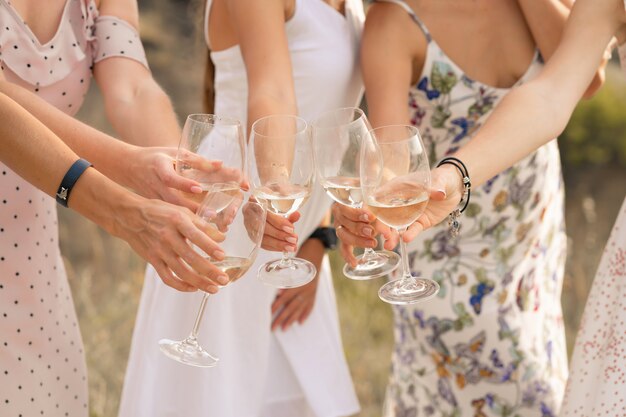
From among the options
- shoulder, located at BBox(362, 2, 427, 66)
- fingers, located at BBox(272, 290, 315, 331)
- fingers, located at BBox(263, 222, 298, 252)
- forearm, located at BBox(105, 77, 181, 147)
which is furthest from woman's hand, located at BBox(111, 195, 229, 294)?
fingers, located at BBox(272, 290, 315, 331)

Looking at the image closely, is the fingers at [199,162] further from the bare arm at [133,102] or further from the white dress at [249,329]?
the white dress at [249,329]

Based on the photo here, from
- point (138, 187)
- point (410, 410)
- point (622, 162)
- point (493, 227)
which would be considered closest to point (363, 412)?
point (410, 410)

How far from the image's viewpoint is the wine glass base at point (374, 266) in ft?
8.84

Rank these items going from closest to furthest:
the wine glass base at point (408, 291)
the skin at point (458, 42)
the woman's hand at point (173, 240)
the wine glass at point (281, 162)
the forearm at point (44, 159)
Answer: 1. the woman's hand at point (173, 240)
2. the forearm at point (44, 159)
3. the wine glass at point (281, 162)
4. the wine glass base at point (408, 291)
5. the skin at point (458, 42)

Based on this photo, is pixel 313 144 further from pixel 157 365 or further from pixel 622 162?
pixel 622 162

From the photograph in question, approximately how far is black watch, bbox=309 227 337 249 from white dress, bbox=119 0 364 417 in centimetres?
11

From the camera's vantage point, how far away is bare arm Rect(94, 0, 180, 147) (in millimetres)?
2904

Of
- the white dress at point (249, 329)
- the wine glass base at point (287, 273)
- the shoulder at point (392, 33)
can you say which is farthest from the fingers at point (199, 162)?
the shoulder at point (392, 33)

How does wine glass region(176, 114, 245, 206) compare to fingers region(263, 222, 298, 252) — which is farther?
fingers region(263, 222, 298, 252)

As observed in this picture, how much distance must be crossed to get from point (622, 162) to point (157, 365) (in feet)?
20.3

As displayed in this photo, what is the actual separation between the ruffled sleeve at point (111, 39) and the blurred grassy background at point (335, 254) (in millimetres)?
2368

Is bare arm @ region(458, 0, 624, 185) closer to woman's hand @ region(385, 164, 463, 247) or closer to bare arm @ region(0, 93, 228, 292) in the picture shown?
woman's hand @ region(385, 164, 463, 247)

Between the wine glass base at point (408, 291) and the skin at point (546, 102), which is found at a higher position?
the skin at point (546, 102)

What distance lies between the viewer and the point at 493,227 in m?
3.55
